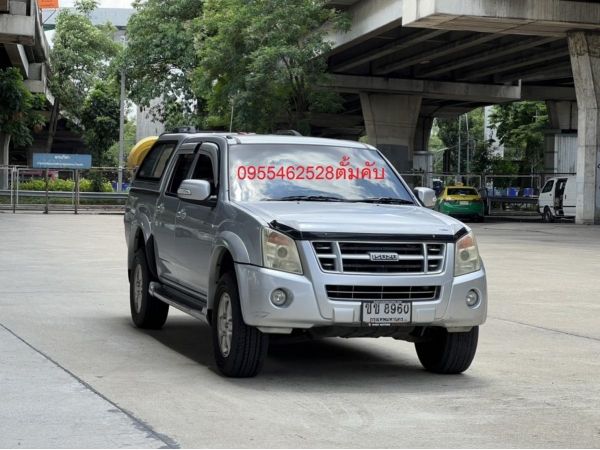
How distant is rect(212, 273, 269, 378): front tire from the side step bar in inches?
18.7

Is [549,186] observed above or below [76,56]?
below

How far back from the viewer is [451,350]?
8.98m

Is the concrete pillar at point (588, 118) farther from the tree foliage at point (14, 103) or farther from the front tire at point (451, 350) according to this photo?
the front tire at point (451, 350)

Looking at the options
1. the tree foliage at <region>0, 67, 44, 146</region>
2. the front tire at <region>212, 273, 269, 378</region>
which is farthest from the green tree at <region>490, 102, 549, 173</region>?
the front tire at <region>212, 273, 269, 378</region>

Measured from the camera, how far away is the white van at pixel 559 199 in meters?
45.2

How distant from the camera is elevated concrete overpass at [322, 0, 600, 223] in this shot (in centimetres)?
3825

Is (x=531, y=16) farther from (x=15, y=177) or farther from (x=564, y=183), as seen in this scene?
(x=15, y=177)

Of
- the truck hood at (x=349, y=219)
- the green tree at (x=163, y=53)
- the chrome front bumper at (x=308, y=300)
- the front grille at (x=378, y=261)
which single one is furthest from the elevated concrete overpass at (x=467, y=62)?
the chrome front bumper at (x=308, y=300)

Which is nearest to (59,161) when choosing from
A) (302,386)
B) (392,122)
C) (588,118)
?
(392,122)

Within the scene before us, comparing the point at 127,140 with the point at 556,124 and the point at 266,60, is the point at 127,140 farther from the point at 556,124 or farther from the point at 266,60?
the point at 266,60

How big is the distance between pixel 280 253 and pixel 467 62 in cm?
4704

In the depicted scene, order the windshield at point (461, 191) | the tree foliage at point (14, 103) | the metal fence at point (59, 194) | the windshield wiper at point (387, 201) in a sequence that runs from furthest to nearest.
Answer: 1. the tree foliage at point (14, 103)
2. the metal fence at point (59, 194)
3. the windshield at point (461, 191)
4. the windshield wiper at point (387, 201)

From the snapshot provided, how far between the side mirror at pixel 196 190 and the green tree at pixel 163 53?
1981 inches

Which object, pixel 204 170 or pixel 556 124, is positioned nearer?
pixel 204 170
